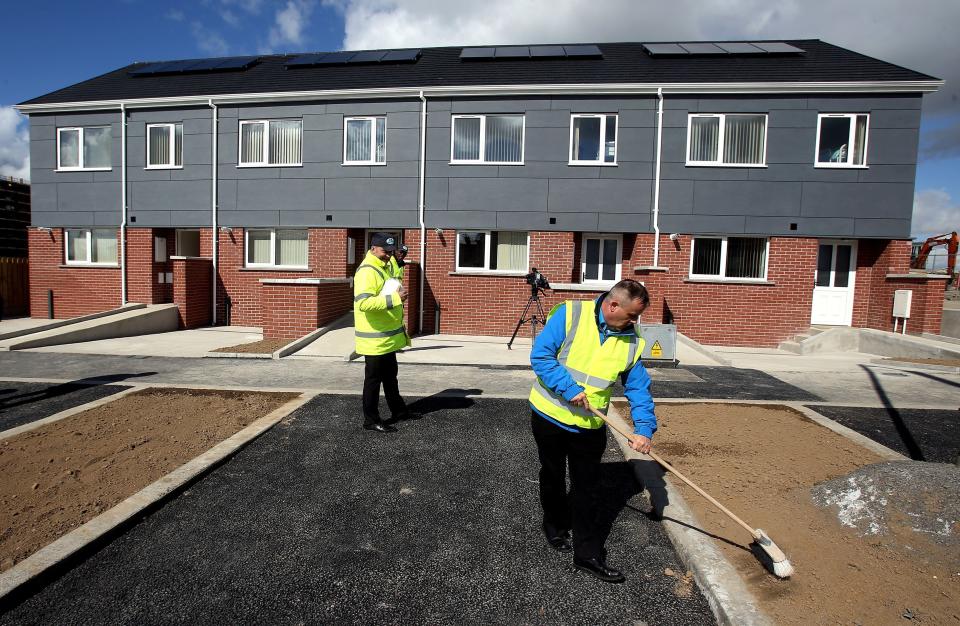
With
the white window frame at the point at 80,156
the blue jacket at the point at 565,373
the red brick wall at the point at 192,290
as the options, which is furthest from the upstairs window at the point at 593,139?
the white window frame at the point at 80,156

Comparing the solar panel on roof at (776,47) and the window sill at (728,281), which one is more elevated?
the solar panel on roof at (776,47)

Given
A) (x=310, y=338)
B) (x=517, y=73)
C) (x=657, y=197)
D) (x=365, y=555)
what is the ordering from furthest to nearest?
(x=517, y=73) < (x=657, y=197) < (x=310, y=338) < (x=365, y=555)

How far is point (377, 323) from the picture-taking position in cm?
530

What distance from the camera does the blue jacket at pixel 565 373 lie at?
2896 mm

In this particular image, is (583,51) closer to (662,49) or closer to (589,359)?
(662,49)

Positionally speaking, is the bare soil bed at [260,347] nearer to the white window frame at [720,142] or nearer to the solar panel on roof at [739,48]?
A: the white window frame at [720,142]

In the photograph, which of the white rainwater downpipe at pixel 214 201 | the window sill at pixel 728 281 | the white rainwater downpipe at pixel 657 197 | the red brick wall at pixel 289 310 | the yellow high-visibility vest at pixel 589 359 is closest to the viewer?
the yellow high-visibility vest at pixel 589 359

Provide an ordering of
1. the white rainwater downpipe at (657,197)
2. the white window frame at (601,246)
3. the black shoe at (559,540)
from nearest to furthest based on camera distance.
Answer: the black shoe at (559,540) < the white rainwater downpipe at (657,197) < the white window frame at (601,246)

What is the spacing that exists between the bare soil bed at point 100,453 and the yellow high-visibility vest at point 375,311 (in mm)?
1630

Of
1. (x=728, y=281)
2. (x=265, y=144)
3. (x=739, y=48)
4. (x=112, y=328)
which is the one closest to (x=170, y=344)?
(x=112, y=328)

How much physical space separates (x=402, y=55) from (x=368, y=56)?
108 cm

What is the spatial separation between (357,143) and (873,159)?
12871mm

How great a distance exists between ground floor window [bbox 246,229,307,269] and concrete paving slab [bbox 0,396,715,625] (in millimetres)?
10269

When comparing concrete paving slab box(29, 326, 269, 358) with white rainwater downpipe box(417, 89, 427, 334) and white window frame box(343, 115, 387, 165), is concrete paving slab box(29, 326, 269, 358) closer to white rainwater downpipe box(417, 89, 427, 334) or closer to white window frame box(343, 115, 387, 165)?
white rainwater downpipe box(417, 89, 427, 334)
